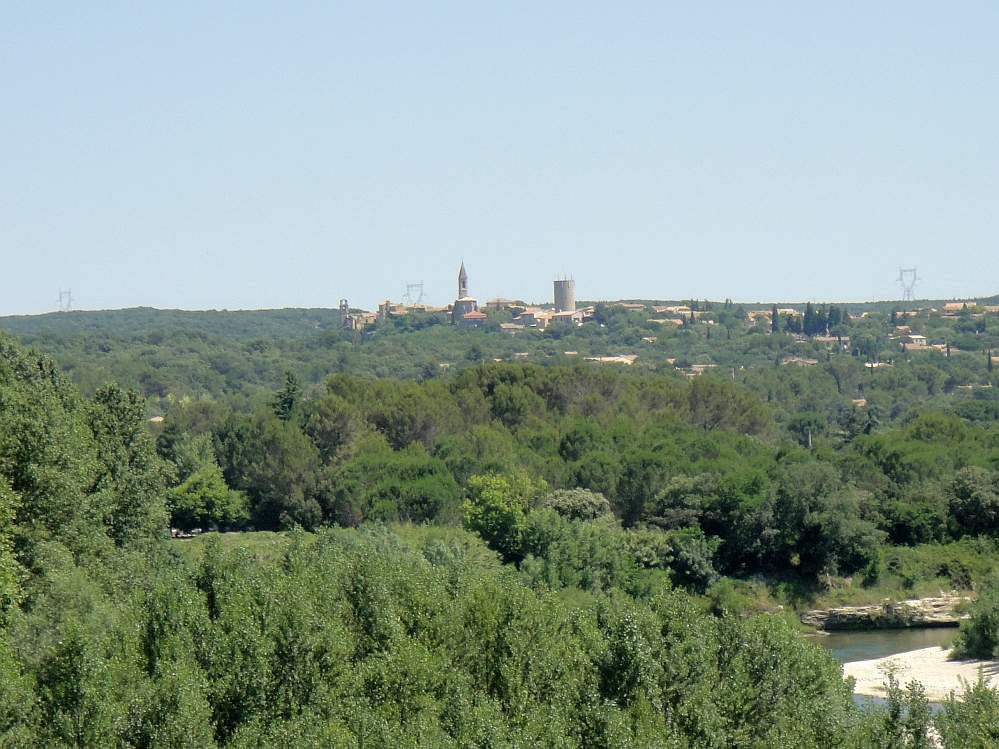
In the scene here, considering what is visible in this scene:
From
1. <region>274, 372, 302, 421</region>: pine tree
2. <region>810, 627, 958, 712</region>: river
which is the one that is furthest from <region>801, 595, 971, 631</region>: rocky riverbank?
<region>274, 372, 302, 421</region>: pine tree

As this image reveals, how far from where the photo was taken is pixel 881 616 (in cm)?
5016

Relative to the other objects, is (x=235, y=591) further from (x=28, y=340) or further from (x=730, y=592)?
(x=28, y=340)

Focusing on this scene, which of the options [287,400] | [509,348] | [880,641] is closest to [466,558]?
[880,641]

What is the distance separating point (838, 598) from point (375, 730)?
98.8 ft

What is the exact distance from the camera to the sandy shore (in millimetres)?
38594

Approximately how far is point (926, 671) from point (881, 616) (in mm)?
8961

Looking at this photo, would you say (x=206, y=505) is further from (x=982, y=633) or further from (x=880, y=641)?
(x=982, y=633)

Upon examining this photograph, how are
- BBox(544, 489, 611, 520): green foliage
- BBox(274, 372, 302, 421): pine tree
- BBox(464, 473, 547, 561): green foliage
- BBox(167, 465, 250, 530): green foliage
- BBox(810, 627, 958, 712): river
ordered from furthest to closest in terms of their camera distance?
BBox(274, 372, 302, 421): pine tree → BBox(167, 465, 250, 530): green foliage → BBox(544, 489, 611, 520): green foliage → BBox(464, 473, 547, 561): green foliage → BBox(810, 627, 958, 712): river

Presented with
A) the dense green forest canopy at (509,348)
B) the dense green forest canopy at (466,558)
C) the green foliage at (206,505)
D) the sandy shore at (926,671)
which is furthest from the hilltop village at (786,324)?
the sandy shore at (926,671)

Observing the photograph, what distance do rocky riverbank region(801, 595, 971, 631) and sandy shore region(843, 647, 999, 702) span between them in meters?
5.10

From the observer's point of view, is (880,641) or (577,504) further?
(577,504)

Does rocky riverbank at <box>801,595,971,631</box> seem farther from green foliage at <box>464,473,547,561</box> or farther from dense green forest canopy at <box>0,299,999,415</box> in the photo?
dense green forest canopy at <box>0,299,999,415</box>

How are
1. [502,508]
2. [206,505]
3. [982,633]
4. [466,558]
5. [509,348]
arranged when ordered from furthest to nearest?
[509,348]
[206,505]
[502,508]
[466,558]
[982,633]

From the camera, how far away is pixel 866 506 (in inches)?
2169
